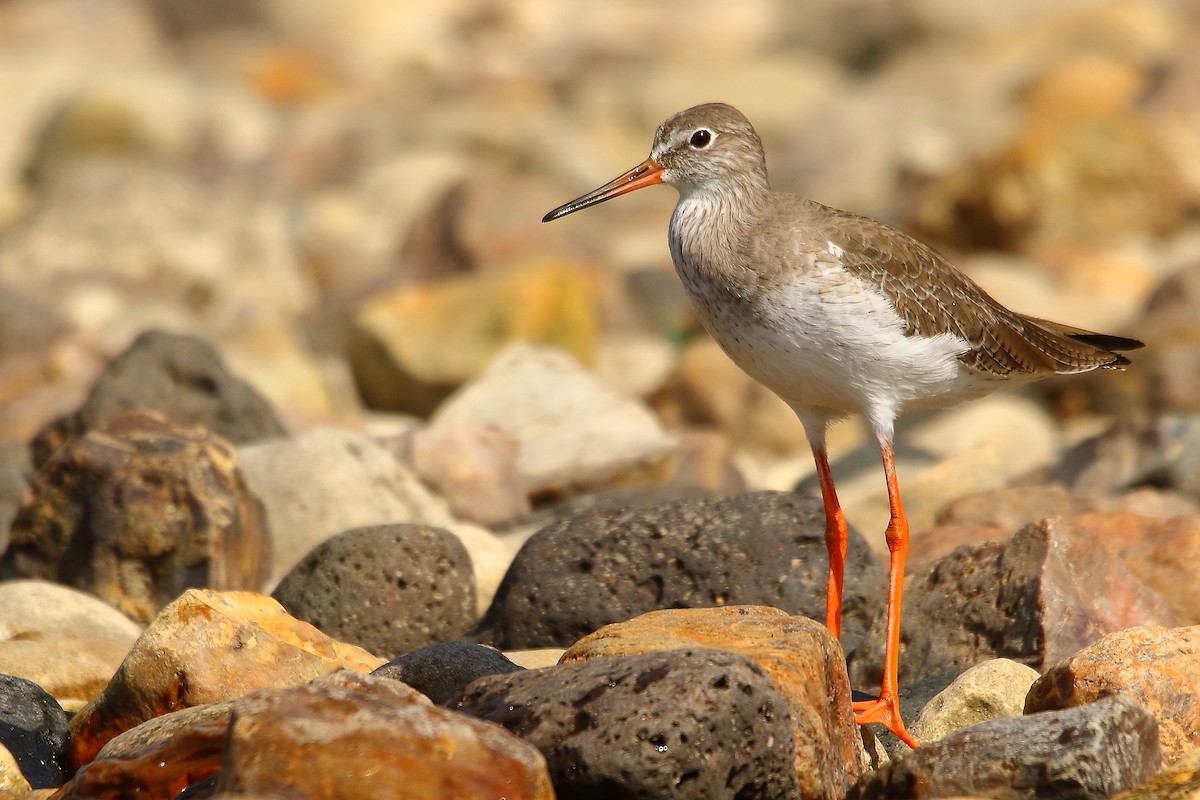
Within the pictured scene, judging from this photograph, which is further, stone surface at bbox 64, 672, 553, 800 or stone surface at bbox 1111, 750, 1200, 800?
stone surface at bbox 1111, 750, 1200, 800

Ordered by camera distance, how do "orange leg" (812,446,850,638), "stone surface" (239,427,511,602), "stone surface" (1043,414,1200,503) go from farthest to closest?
"stone surface" (1043,414,1200,503), "stone surface" (239,427,511,602), "orange leg" (812,446,850,638)

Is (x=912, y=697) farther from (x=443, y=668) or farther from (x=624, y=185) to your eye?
(x=624, y=185)

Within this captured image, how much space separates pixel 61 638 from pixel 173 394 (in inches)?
156

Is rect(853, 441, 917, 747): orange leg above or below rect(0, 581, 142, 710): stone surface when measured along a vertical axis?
above

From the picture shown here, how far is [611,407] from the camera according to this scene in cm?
1332

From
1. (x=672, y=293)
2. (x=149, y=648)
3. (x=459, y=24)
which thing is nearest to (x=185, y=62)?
(x=459, y=24)

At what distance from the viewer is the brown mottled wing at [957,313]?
26.9 ft

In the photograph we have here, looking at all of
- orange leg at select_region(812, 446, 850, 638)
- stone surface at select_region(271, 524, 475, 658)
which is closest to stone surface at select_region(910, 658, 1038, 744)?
orange leg at select_region(812, 446, 850, 638)

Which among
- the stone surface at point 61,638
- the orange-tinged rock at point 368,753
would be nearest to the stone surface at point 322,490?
the stone surface at point 61,638

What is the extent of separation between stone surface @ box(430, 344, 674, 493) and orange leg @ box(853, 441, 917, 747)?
4157 millimetres

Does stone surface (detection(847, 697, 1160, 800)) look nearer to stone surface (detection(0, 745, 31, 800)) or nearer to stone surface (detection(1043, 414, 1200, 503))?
stone surface (detection(0, 745, 31, 800))

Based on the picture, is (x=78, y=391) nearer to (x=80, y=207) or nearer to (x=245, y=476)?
(x=245, y=476)

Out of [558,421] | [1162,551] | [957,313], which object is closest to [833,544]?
[957,313]

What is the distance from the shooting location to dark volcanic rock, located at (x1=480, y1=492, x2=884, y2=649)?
8.45 m
